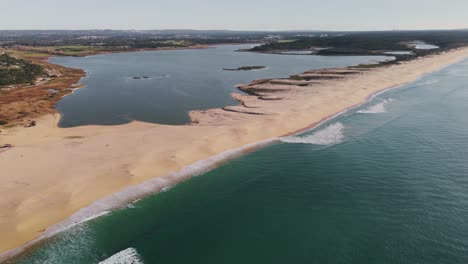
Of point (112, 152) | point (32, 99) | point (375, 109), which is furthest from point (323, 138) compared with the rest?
point (32, 99)

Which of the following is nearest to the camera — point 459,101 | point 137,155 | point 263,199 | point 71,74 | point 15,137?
point 263,199

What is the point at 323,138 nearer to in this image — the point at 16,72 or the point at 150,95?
the point at 150,95

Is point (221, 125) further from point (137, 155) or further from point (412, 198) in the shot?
point (412, 198)

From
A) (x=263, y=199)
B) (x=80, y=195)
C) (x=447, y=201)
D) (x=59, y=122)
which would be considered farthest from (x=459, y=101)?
(x=59, y=122)

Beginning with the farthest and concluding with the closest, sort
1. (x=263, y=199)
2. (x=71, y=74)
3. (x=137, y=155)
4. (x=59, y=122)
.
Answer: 1. (x=71, y=74)
2. (x=59, y=122)
3. (x=137, y=155)
4. (x=263, y=199)

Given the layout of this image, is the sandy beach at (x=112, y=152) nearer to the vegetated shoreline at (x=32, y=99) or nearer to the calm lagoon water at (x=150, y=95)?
the vegetated shoreline at (x=32, y=99)

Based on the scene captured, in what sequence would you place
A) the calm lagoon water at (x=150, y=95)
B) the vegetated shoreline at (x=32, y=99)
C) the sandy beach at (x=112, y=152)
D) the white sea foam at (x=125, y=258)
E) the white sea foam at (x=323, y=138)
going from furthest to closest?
the calm lagoon water at (x=150, y=95), the vegetated shoreline at (x=32, y=99), the white sea foam at (x=323, y=138), the sandy beach at (x=112, y=152), the white sea foam at (x=125, y=258)

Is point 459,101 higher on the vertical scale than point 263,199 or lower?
higher

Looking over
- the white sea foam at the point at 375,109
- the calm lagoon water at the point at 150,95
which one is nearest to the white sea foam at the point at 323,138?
the white sea foam at the point at 375,109
